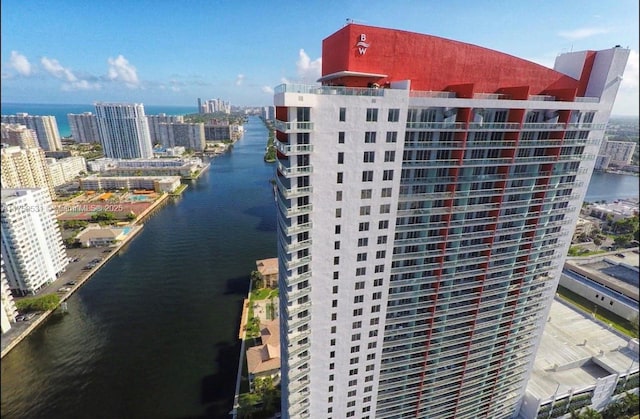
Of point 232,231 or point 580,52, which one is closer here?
point 580,52

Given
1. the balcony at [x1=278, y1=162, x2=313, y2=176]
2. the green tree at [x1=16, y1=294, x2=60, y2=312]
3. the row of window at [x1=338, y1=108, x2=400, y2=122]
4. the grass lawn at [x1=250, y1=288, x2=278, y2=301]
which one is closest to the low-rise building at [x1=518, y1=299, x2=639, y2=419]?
the row of window at [x1=338, y1=108, x2=400, y2=122]

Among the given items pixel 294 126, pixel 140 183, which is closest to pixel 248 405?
pixel 294 126

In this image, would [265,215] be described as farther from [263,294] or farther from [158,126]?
[158,126]

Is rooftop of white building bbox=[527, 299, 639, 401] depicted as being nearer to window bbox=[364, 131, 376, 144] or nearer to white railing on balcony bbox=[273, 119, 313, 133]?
window bbox=[364, 131, 376, 144]

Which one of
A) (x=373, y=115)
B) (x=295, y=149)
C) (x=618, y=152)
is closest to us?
(x=295, y=149)

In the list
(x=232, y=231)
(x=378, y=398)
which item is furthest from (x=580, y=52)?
(x=232, y=231)

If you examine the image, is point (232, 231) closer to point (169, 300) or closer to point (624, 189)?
point (169, 300)

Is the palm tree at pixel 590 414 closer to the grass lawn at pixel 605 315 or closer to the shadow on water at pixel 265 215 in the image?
the grass lawn at pixel 605 315
